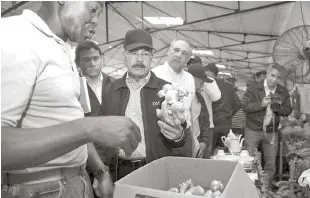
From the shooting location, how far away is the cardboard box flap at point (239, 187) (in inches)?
27.4

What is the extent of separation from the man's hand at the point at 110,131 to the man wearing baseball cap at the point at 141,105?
0.60 m

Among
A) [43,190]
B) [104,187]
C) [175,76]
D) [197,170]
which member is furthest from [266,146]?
[43,190]

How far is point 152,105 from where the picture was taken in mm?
1529

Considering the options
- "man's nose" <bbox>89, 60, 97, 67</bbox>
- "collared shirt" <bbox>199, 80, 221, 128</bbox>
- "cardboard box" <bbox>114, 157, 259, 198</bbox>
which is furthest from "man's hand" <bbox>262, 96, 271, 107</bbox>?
A: "cardboard box" <bbox>114, 157, 259, 198</bbox>

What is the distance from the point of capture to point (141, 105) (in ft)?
5.01

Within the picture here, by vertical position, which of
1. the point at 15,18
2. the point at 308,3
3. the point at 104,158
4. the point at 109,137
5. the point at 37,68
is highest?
the point at 308,3

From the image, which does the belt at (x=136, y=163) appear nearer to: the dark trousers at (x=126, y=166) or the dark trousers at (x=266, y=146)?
the dark trousers at (x=126, y=166)

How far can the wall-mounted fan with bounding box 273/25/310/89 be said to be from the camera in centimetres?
229

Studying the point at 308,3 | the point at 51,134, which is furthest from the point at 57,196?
the point at 308,3

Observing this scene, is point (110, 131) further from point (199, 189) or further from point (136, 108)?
point (136, 108)

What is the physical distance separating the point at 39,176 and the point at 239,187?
0.54 meters

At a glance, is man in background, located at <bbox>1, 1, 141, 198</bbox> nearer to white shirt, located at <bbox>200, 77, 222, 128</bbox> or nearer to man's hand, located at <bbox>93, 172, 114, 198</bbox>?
man's hand, located at <bbox>93, 172, 114, 198</bbox>

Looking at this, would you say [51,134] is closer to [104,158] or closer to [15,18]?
[15,18]

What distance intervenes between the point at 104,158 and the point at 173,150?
1.43ft
